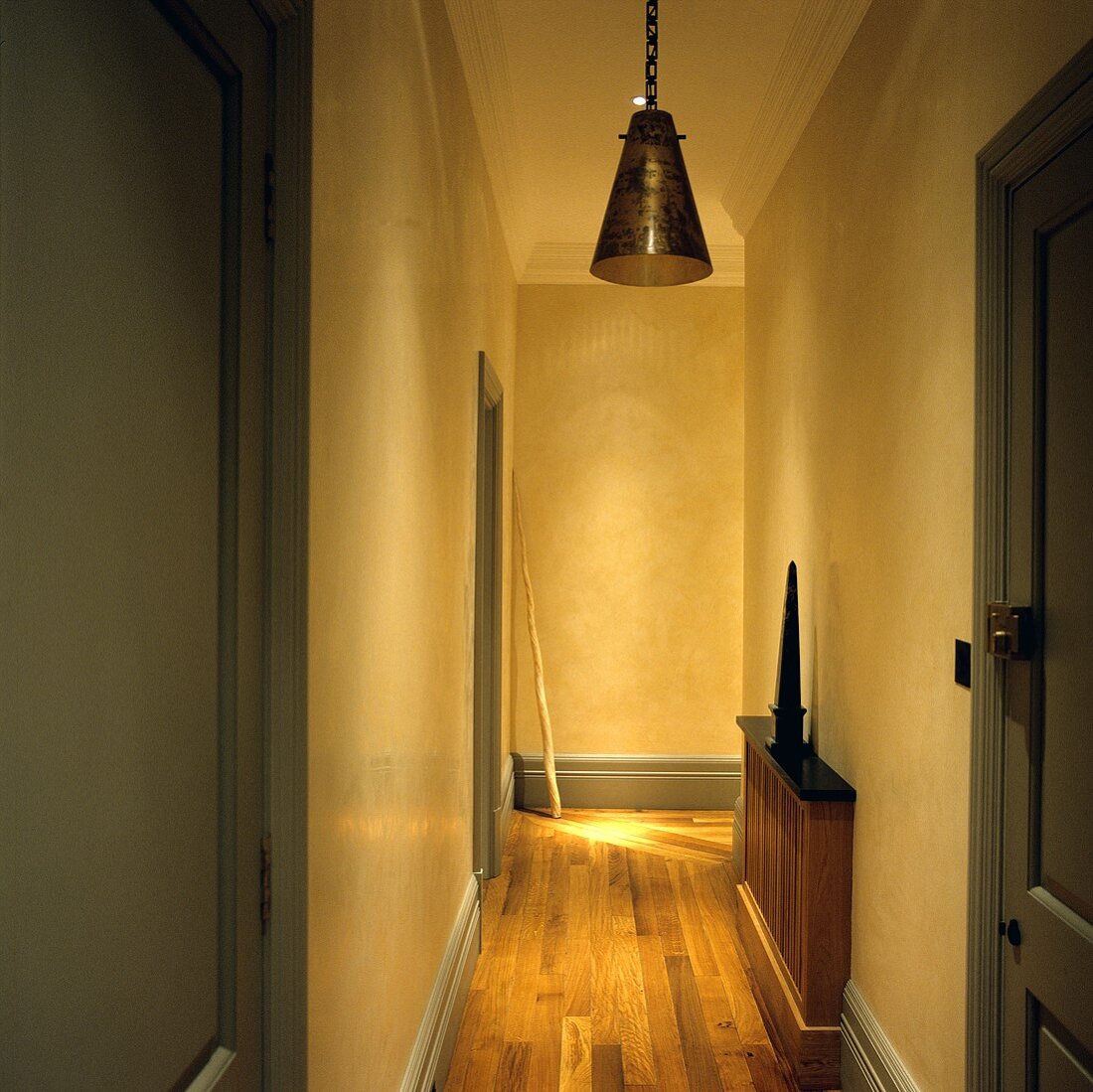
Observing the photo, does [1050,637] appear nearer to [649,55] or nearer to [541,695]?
[649,55]

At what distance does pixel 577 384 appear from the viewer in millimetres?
5707

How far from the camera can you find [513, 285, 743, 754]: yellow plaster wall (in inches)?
224

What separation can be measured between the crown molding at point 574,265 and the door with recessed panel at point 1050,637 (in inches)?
151

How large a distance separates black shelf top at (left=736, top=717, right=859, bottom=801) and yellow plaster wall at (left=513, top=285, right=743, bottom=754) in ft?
7.04

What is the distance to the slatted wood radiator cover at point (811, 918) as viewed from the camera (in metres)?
2.83

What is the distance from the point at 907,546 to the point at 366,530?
1.29 metres

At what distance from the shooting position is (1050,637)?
5.51 ft

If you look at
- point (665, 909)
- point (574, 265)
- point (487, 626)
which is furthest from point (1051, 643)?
point (574, 265)

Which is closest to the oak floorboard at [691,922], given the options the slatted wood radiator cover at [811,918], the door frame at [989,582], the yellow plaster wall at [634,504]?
the slatted wood radiator cover at [811,918]

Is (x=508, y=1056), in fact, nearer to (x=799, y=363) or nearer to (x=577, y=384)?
(x=799, y=363)

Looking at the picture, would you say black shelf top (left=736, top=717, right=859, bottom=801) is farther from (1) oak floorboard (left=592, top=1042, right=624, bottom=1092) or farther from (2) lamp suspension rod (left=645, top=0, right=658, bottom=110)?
(2) lamp suspension rod (left=645, top=0, right=658, bottom=110)

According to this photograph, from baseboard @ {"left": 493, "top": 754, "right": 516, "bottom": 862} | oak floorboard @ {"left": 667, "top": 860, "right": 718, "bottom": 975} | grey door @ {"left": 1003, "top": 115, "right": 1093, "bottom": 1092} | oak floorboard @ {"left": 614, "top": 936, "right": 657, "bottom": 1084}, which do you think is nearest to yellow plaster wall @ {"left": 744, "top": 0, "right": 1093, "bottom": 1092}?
grey door @ {"left": 1003, "top": 115, "right": 1093, "bottom": 1092}

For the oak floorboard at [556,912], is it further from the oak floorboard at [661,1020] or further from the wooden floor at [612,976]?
the oak floorboard at [661,1020]

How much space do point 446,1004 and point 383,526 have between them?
153 cm
